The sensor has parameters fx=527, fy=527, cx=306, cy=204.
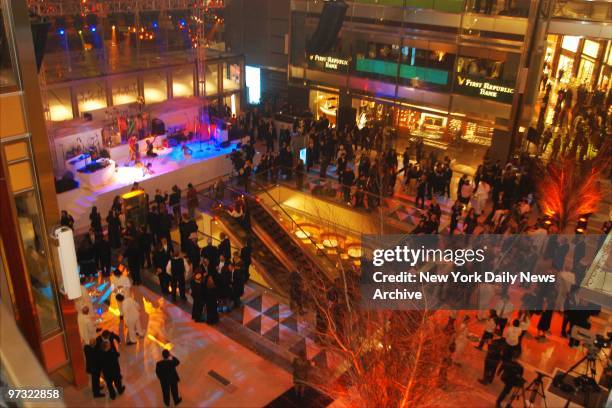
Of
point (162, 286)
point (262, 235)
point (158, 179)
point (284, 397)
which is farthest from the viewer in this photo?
point (158, 179)

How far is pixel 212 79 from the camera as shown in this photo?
75.8ft

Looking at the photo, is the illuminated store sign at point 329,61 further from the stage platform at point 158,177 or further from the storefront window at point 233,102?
the stage platform at point 158,177

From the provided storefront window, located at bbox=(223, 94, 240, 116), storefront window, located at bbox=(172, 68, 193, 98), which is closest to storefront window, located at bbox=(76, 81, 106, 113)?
storefront window, located at bbox=(172, 68, 193, 98)

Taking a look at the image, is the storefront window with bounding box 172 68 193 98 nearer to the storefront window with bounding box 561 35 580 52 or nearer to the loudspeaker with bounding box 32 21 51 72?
the loudspeaker with bounding box 32 21 51 72

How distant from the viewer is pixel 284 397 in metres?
8.70

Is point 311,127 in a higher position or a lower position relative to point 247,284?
higher

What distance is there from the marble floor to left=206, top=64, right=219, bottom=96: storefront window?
46.5 ft

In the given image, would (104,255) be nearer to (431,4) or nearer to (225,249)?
(225,249)

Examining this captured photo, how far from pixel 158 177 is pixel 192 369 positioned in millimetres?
8730

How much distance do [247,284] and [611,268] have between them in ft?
24.7

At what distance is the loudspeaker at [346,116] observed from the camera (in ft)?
73.3

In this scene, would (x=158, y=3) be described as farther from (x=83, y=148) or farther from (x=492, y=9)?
(x=492, y=9)

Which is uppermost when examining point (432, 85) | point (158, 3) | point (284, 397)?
point (158, 3)

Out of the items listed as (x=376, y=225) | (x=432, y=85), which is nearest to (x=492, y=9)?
(x=432, y=85)
